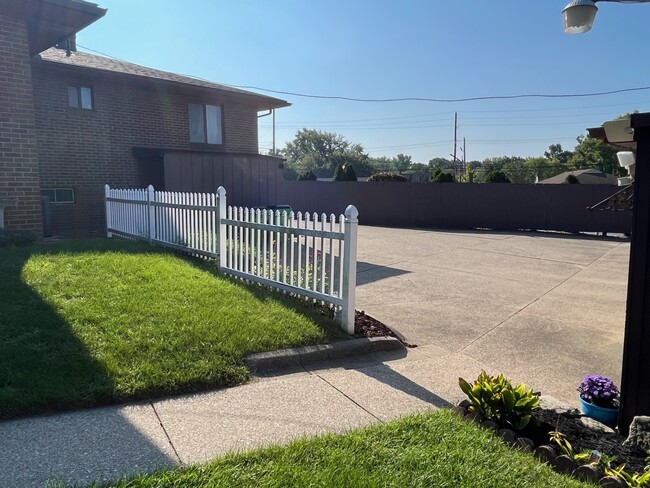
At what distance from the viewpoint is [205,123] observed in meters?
15.7

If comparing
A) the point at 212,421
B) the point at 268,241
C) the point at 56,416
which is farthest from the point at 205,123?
the point at 212,421

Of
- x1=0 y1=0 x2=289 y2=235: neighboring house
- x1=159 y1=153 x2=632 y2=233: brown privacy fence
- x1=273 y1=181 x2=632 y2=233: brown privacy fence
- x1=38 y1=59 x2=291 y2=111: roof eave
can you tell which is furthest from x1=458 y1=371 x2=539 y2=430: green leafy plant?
x1=273 y1=181 x2=632 y2=233: brown privacy fence

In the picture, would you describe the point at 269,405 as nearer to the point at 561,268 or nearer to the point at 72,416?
the point at 72,416

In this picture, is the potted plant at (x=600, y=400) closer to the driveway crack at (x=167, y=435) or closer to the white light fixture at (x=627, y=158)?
the driveway crack at (x=167, y=435)

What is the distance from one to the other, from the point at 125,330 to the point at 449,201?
734 inches

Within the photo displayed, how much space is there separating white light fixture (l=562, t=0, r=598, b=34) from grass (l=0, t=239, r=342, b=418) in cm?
455

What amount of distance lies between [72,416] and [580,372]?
449 cm

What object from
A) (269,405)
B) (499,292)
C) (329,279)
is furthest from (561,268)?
(269,405)

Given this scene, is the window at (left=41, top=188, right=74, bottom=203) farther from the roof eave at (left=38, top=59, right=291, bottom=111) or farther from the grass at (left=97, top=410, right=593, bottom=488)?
the grass at (left=97, top=410, right=593, bottom=488)

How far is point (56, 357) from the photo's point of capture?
403 cm

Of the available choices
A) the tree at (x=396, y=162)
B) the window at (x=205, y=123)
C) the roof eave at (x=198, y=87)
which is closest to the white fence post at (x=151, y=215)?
the roof eave at (x=198, y=87)

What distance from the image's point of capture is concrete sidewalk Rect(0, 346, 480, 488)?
2781mm

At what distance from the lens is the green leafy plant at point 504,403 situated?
3.22 meters

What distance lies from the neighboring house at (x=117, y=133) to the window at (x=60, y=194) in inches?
0.9
